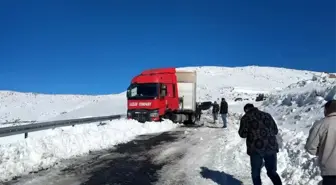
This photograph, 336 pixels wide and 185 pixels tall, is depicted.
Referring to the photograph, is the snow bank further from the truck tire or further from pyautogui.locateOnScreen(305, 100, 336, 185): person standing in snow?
the truck tire

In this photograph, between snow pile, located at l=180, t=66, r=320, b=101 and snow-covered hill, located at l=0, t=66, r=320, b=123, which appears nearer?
snow-covered hill, located at l=0, t=66, r=320, b=123

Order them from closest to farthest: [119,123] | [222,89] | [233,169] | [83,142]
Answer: [233,169] < [83,142] < [119,123] < [222,89]

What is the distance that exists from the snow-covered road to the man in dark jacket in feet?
5.04

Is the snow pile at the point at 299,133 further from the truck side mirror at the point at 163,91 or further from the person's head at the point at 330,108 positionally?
the truck side mirror at the point at 163,91

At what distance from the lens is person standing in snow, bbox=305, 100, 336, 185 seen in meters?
5.67

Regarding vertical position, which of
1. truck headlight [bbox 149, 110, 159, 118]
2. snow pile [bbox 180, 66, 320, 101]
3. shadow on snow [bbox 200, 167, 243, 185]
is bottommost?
shadow on snow [bbox 200, 167, 243, 185]

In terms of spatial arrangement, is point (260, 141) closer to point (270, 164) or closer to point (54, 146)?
point (270, 164)

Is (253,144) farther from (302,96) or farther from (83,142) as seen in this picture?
(302,96)

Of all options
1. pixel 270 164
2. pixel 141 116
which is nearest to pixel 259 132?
pixel 270 164

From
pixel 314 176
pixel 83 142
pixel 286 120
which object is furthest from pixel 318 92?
pixel 314 176

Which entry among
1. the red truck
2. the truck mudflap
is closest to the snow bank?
the truck mudflap

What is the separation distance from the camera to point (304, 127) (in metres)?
16.3

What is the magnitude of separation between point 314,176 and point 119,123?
14.9 metres

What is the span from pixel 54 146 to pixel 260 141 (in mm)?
7736
